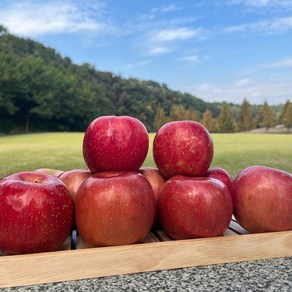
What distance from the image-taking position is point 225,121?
112ft

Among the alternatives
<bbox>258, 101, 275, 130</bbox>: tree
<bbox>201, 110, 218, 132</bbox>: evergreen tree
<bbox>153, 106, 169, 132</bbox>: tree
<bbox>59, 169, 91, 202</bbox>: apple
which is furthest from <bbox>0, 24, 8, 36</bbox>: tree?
<bbox>59, 169, 91, 202</bbox>: apple

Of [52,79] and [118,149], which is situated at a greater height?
[52,79]

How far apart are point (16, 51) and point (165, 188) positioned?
129 feet

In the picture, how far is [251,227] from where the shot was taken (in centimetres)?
103

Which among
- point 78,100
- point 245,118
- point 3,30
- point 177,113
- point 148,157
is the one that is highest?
point 3,30

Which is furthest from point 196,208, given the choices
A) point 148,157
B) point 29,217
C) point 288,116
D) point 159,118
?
point 288,116

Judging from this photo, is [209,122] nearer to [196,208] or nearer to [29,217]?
[196,208]

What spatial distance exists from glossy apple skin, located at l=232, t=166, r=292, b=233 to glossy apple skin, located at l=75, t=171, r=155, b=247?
28cm

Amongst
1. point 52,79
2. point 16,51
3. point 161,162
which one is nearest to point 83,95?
point 52,79

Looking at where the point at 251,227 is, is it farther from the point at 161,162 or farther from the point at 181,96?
the point at 181,96

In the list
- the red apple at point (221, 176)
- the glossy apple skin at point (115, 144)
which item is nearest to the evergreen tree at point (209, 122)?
the red apple at point (221, 176)

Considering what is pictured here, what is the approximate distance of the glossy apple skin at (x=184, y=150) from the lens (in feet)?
3.35

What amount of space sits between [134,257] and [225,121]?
3424 centimetres

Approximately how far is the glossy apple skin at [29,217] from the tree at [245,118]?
120 feet
